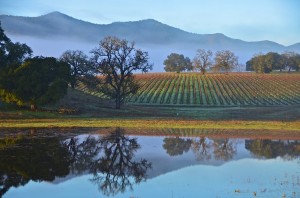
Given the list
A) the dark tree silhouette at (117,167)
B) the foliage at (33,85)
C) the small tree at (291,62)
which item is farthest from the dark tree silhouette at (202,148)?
the small tree at (291,62)

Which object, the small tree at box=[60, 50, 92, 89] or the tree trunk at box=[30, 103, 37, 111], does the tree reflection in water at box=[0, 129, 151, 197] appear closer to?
the tree trunk at box=[30, 103, 37, 111]

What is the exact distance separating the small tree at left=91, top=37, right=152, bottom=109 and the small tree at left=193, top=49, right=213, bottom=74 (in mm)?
84956

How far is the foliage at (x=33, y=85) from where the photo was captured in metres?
63.5

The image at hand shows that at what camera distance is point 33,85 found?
64188mm

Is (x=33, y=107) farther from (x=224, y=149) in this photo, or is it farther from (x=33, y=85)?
(x=224, y=149)

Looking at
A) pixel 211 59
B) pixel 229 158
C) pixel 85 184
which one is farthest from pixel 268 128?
pixel 211 59

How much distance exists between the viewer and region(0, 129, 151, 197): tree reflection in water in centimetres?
2197

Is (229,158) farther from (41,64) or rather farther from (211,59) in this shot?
(211,59)

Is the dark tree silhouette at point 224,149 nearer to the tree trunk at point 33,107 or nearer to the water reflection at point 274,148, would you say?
the water reflection at point 274,148

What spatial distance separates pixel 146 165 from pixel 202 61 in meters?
143

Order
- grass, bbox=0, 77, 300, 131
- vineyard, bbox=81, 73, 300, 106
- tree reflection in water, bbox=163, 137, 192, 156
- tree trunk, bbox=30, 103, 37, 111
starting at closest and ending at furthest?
tree reflection in water, bbox=163, 137, 192, 156
grass, bbox=0, 77, 300, 131
tree trunk, bbox=30, 103, 37, 111
vineyard, bbox=81, 73, 300, 106

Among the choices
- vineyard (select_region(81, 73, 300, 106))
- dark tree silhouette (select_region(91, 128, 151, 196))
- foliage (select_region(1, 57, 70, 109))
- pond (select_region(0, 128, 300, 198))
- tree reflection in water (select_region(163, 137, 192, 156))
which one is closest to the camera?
pond (select_region(0, 128, 300, 198))

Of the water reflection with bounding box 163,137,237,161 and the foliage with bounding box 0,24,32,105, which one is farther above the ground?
the foliage with bounding box 0,24,32,105

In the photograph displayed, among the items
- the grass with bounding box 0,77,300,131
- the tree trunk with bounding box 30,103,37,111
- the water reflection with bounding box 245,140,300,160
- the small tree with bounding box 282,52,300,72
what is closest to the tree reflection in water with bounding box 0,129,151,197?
the water reflection with bounding box 245,140,300,160
